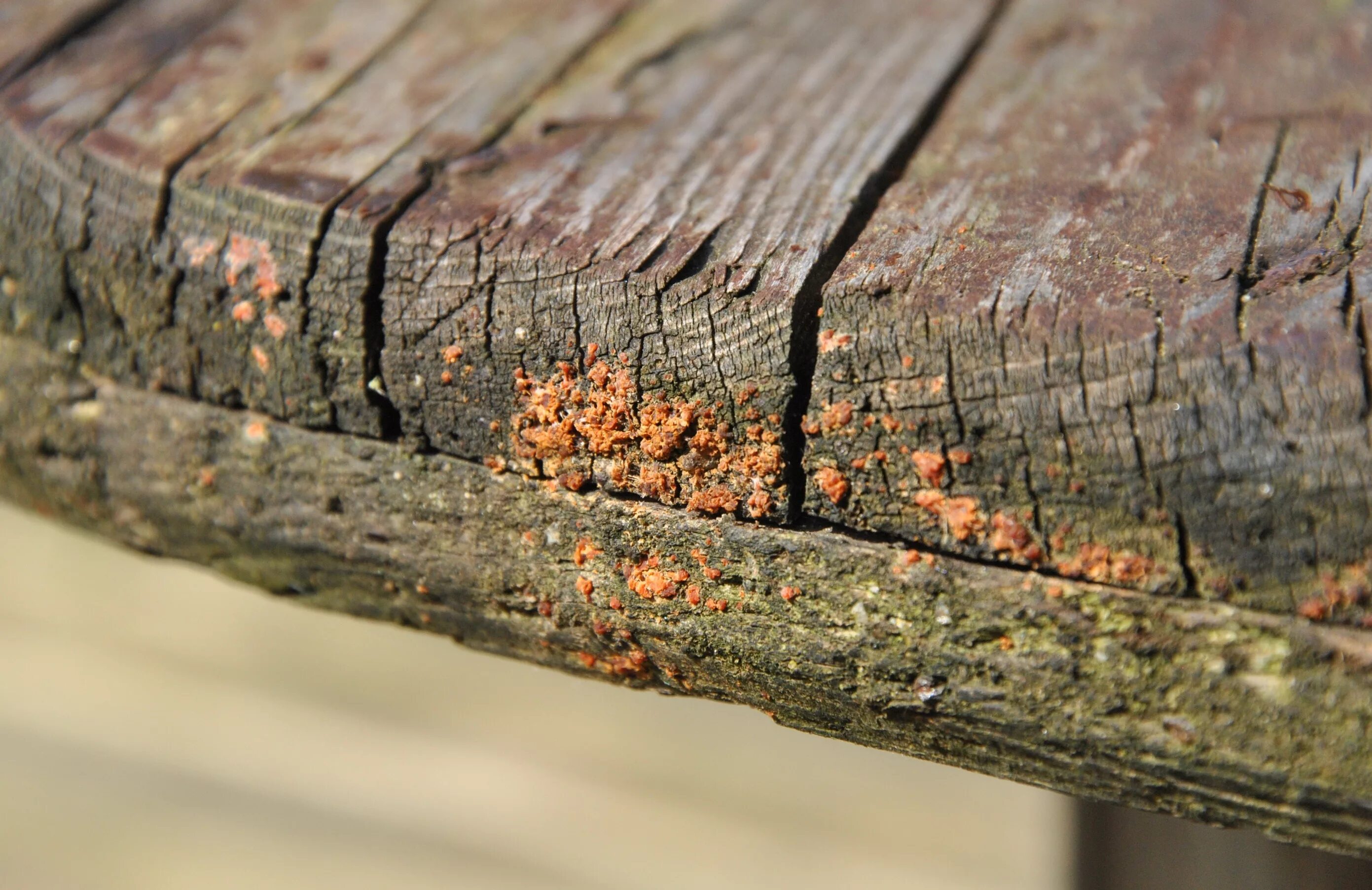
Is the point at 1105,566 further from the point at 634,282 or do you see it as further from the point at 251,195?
the point at 251,195

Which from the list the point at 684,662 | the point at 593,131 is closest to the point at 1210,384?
the point at 684,662

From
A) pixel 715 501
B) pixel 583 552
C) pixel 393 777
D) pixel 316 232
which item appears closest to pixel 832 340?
pixel 715 501

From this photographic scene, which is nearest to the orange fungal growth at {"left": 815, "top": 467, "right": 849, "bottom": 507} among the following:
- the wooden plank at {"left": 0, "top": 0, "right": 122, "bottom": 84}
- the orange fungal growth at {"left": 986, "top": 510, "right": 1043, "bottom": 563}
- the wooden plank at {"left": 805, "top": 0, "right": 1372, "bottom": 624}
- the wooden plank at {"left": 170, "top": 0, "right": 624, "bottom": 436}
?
the wooden plank at {"left": 805, "top": 0, "right": 1372, "bottom": 624}

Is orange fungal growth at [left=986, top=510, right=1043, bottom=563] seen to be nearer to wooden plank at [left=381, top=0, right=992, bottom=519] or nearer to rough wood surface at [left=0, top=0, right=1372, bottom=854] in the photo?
rough wood surface at [left=0, top=0, right=1372, bottom=854]

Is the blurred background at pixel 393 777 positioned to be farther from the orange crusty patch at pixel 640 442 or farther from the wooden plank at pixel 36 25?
the wooden plank at pixel 36 25

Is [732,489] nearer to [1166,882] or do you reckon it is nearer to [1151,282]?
[1151,282]

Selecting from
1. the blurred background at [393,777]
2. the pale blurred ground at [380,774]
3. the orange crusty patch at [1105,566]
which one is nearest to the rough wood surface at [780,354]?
the orange crusty patch at [1105,566]

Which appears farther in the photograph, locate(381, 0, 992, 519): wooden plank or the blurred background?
the blurred background
